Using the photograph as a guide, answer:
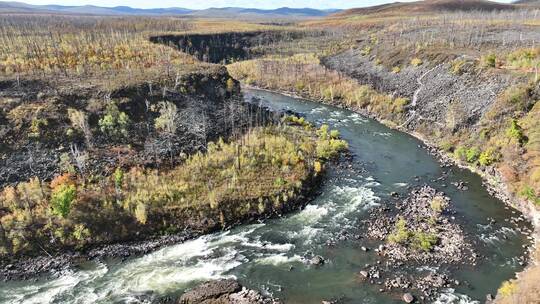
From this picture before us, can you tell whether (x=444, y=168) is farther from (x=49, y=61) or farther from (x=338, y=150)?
(x=49, y=61)

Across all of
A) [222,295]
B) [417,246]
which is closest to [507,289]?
[417,246]

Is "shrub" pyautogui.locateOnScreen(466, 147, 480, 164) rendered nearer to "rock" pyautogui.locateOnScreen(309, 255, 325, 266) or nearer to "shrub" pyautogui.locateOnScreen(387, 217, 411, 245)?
"shrub" pyautogui.locateOnScreen(387, 217, 411, 245)

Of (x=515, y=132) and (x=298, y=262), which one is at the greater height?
(x=515, y=132)

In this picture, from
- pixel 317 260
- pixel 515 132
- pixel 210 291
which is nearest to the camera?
pixel 210 291

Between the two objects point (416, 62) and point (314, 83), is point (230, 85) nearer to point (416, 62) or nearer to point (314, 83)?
point (314, 83)

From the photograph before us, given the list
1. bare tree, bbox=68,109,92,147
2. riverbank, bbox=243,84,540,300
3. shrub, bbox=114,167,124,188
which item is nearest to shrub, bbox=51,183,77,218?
shrub, bbox=114,167,124,188

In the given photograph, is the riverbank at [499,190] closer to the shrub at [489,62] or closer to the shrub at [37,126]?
the shrub at [489,62]

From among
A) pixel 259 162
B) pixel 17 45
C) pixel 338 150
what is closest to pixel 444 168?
pixel 338 150

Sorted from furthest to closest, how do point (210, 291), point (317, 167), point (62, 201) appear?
point (317, 167) → point (62, 201) → point (210, 291)
